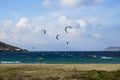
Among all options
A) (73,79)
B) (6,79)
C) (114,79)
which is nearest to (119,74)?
(114,79)

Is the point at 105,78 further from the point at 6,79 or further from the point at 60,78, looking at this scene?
the point at 6,79

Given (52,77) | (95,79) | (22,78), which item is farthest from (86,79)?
(22,78)

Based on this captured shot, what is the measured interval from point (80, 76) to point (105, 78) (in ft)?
6.34

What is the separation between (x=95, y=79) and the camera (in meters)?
26.8

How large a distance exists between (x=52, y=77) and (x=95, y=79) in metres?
3.13

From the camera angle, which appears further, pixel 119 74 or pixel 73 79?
pixel 119 74

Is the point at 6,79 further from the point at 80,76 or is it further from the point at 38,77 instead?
the point at 80,76

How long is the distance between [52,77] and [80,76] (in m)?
1.99

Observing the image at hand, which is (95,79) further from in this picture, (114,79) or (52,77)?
(52,77)

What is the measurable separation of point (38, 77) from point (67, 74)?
2.36 metres

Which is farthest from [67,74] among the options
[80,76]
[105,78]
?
[105,78]

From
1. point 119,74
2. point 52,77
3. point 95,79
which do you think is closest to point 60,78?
point 52,77

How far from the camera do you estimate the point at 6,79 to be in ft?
89.6

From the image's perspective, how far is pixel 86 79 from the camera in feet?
87.2
